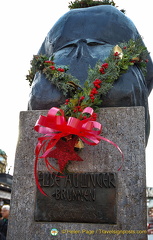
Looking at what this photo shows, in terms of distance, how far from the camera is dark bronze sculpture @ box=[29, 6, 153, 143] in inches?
130

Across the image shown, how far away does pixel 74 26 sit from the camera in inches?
158

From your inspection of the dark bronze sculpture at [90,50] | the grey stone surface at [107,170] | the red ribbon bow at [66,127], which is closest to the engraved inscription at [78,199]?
the grey stone surface at [107,170]

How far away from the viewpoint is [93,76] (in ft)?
10.7

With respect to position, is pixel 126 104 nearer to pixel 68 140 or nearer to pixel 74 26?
pixel 68 140

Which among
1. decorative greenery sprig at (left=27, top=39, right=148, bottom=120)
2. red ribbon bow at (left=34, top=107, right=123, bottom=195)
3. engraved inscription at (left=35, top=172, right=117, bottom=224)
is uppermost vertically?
decorative greenery sprig at (left=27, top=39, right=148, bottom=120)

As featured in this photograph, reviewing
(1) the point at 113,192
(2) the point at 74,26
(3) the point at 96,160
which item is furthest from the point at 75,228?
(2) the point at 74,26

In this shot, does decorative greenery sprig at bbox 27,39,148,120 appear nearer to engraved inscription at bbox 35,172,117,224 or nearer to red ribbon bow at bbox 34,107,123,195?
red ribbon bow at bbox 34,107,123,195

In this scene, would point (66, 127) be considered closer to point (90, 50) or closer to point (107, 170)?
point (107, 170)

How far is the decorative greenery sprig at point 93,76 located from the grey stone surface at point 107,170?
238 mm

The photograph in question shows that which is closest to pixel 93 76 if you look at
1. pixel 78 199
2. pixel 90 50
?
pixel 90 50

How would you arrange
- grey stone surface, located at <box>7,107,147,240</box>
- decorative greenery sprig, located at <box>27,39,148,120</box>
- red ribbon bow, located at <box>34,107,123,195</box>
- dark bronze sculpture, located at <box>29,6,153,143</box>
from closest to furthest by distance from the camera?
red ribbon bow, located at <box>34,107,123,195</box> → grey stone surface, located at <box>7,107,147,240</box> → decorative greenery sprig, located at <box>27,39,148,120</box> → dark bronze sculpture, located at <box>29,6,153,143</box>

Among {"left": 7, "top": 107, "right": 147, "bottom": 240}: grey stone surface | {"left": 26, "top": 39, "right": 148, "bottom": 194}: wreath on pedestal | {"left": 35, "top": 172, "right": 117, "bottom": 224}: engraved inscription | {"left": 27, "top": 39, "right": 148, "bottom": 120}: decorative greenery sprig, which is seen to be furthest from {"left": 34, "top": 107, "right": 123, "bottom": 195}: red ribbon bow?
{"left": 35, "top": 172, "right": 117, "bottom": 224}: engraved inscription

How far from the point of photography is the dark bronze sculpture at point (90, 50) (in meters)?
3.31

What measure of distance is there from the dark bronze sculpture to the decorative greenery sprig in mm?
89
